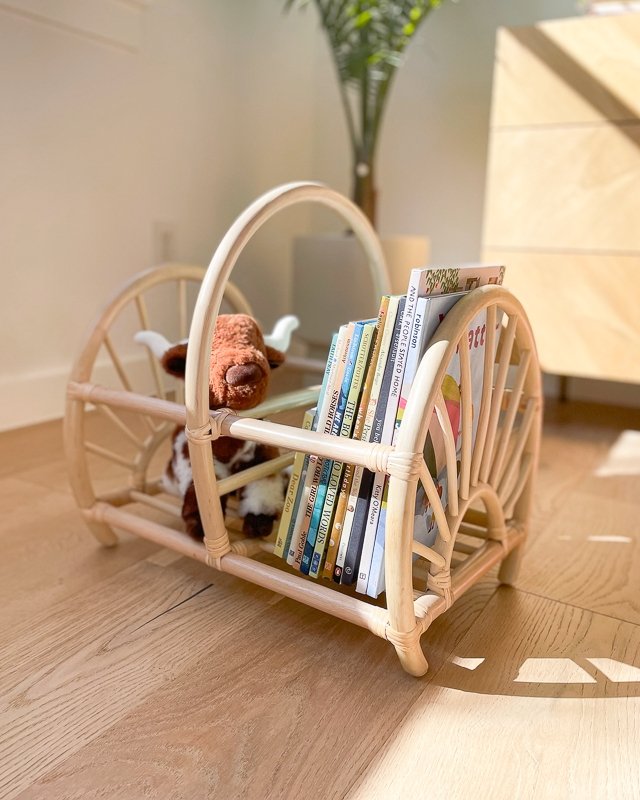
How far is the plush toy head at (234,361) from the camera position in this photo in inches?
31.0

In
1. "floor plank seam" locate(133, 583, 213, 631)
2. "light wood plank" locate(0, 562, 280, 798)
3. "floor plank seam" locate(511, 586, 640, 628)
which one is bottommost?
"floor plank seam" locate(511, 586, 640, 628)

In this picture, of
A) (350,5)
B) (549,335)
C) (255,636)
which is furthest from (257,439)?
(350,5)

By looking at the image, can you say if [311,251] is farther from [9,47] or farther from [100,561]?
[100,561]

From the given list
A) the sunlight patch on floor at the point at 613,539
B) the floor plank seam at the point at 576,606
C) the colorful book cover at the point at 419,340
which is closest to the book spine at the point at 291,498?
the colorful book cover at the point at 419,340

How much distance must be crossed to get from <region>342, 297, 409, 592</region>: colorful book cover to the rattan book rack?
0.04m

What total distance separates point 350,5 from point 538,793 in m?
1.84

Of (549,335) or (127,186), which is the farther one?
(127,186)

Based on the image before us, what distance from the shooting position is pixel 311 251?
1918mm

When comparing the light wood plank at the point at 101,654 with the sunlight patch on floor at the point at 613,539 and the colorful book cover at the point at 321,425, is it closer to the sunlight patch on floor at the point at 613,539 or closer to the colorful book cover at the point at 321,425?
the colorful book cover at the point at 321,425

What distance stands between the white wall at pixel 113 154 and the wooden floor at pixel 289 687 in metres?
0.72

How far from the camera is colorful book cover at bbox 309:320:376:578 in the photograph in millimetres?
728

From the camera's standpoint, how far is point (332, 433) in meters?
0.75

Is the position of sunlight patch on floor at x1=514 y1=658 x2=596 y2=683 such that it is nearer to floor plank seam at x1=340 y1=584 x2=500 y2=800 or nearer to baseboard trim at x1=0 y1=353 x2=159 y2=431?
floor plank seam at x1=340 y1=584 x2=500 y2=800

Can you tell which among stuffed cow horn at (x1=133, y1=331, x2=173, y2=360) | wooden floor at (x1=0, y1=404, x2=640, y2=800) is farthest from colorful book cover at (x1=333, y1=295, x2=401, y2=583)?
stuffed cow horn at (x1=133, y1=331, x2=173, y2=360)
